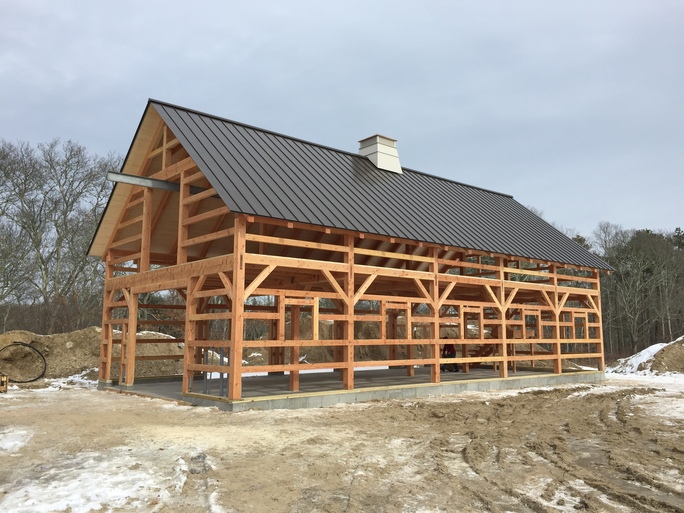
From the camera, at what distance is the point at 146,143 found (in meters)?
14.9

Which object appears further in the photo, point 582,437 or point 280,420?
point 280,420

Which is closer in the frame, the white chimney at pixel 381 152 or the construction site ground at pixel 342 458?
the construction site ground at pixel 342 458

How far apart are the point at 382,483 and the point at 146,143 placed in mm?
12314

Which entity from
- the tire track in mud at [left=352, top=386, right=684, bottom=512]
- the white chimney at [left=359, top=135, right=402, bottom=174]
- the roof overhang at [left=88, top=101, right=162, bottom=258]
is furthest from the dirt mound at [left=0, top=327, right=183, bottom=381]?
the tire track in mud at [left=352, top=386, right=684, bottom=512]

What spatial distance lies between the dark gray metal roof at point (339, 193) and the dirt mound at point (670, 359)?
5601 mm

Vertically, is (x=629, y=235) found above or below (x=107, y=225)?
above

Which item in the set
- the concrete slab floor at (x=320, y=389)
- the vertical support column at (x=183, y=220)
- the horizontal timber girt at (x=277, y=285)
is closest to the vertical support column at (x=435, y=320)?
the horizontal timber girt at (x=277, y=285)

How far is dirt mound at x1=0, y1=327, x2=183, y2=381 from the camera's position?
1909cm

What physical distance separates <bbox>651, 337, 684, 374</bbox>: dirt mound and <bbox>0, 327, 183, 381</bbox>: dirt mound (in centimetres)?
1947

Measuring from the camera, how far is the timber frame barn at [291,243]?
11.4 metres

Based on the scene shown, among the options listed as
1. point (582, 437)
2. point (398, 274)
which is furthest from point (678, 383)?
point (582, 437)

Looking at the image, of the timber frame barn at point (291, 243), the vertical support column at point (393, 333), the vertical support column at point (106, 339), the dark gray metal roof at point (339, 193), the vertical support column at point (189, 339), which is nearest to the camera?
the timber frame barn at point (291, 243)

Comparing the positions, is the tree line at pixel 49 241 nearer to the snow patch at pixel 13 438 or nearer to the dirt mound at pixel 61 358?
the dirt mound at pixel 61 358

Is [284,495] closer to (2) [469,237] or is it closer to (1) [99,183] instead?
(2) [469,237]
